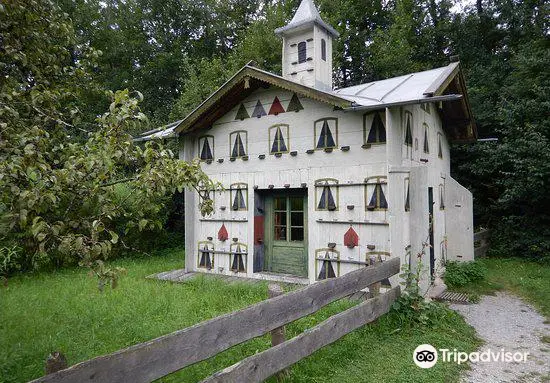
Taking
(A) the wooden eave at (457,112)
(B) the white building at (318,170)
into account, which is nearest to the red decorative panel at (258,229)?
(B) the white building at (318,170)

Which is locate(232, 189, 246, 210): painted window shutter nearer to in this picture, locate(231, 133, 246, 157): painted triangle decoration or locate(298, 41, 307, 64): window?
locate(231, 133, 246, 157): painted triangle decoration

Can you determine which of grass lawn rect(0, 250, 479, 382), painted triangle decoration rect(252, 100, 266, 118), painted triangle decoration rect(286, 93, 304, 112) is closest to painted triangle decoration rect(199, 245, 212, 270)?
grass lawn rect(0, 250, 479, 382)

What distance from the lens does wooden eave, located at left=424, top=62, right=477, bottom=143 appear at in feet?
30.0

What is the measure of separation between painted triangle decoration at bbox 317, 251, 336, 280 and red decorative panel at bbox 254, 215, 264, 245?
1.79 m

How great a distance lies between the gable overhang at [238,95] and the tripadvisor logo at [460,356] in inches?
170

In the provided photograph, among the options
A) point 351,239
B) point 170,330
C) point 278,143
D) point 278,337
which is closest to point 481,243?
point 351,239

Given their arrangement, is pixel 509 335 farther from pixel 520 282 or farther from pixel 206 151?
pixel 206 151

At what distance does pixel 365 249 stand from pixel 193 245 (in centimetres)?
470

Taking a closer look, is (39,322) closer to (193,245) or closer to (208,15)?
(193,245)

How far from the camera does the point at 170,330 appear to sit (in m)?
5.34

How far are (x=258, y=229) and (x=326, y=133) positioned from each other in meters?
2.79

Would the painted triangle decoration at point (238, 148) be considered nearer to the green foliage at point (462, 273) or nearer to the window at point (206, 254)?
the window at point (206, 254)

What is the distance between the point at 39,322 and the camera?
19.5 ft

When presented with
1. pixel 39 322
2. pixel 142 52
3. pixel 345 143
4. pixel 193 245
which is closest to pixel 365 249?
pixel 345 143
